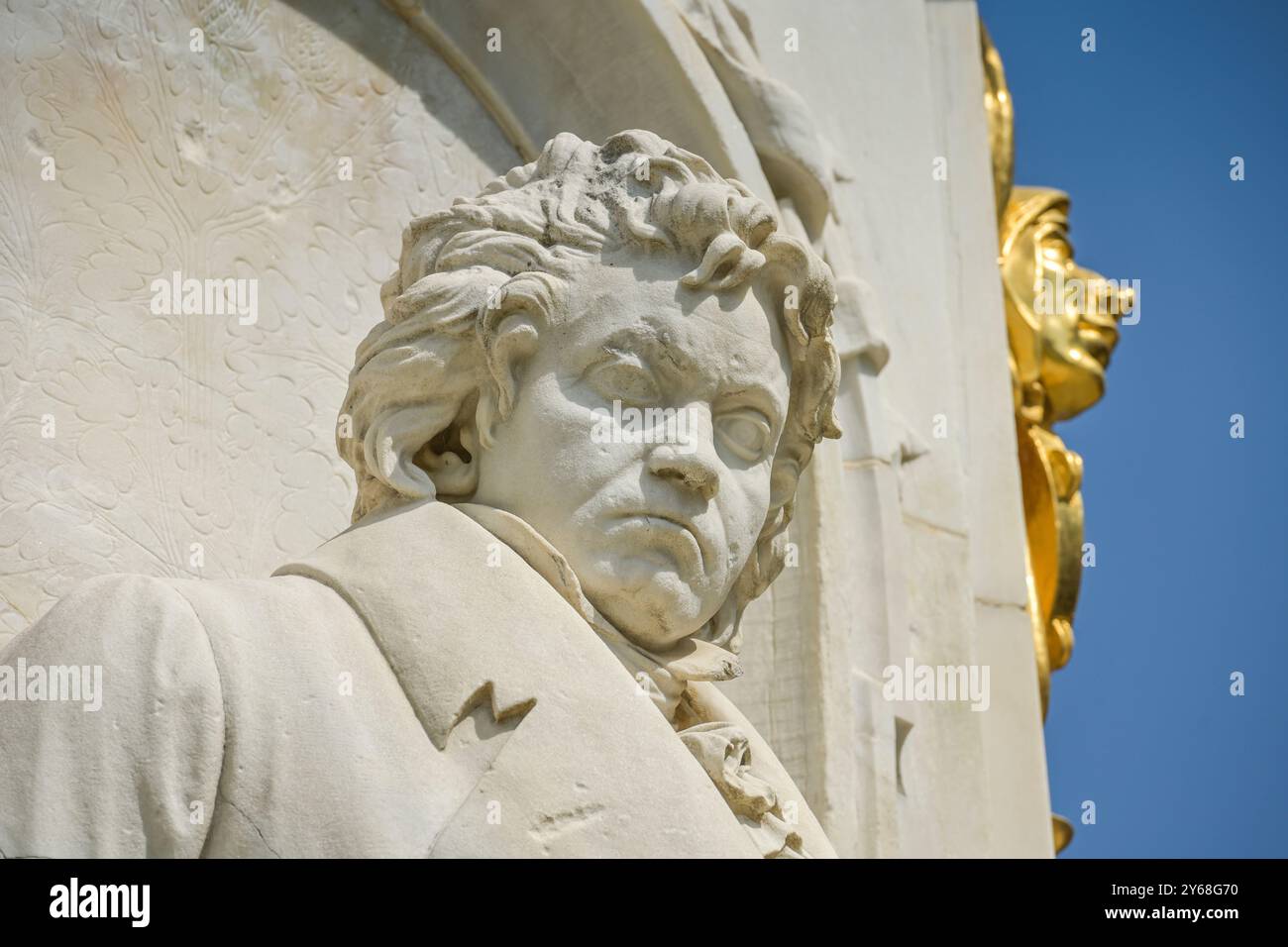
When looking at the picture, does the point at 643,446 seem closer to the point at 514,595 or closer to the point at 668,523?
the point at 668,523

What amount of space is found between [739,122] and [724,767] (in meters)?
2.12

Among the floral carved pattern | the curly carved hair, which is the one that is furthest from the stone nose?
the floral carved pattern

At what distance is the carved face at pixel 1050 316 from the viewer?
7098 mm

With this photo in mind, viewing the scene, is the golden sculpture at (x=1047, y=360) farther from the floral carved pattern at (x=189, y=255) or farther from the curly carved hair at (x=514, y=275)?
the curly carved hair at (x=514, y=275)

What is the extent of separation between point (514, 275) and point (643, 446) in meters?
0.32

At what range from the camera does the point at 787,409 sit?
11.9ft

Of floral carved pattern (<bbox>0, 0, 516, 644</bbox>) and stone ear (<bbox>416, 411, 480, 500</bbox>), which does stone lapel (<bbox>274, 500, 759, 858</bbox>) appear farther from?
floral carved pattern (<bbox>0, 0, 516, 644</bbox>)

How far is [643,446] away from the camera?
3.34 meters

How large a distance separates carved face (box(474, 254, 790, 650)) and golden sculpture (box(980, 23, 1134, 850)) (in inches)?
141

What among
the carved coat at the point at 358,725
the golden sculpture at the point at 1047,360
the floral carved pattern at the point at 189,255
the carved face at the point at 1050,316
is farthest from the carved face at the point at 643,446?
the carved face at the point at 1050,316

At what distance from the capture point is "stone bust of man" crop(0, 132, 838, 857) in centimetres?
288

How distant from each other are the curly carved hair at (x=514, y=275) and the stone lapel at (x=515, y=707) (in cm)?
18
